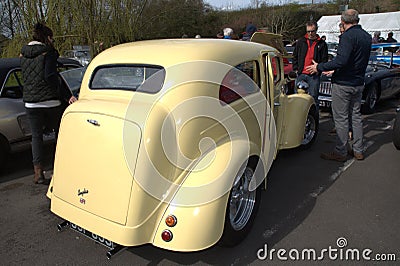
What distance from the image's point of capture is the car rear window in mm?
2738

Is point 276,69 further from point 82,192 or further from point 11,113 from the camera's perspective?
point 11,113

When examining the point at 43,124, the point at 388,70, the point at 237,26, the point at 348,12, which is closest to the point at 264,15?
the point at 237,26

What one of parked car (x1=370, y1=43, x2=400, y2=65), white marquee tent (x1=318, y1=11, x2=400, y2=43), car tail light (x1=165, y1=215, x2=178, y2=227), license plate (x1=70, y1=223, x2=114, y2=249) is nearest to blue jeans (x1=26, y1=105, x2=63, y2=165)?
license plate (x1=70, y1=223, x2=114, y2=249)

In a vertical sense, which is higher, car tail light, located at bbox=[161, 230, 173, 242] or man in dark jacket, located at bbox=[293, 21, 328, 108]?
man in dark jacket, located at bbox=[293, 21, 328, 108]

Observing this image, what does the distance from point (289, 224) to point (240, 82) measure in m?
1.51

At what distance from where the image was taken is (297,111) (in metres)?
4.59

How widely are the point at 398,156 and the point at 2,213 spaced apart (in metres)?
5.60

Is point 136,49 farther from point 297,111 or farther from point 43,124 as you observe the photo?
point 297,111

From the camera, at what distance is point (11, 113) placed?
4457 mm

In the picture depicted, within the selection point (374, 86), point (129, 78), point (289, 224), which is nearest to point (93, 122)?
point (129, 78)

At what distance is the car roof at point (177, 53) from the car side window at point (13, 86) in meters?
2.00

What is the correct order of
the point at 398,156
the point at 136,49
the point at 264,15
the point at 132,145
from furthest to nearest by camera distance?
1. the point at 264,15
2. the point at 398,156
3. the point at 136,49
4. the point at 132,145

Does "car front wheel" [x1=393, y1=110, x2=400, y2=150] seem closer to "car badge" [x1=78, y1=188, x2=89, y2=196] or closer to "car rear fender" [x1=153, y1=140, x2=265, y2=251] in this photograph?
"car rear fender" [x1=153, y1=140, x2=265, y2=251]

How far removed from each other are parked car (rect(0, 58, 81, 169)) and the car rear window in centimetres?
197
